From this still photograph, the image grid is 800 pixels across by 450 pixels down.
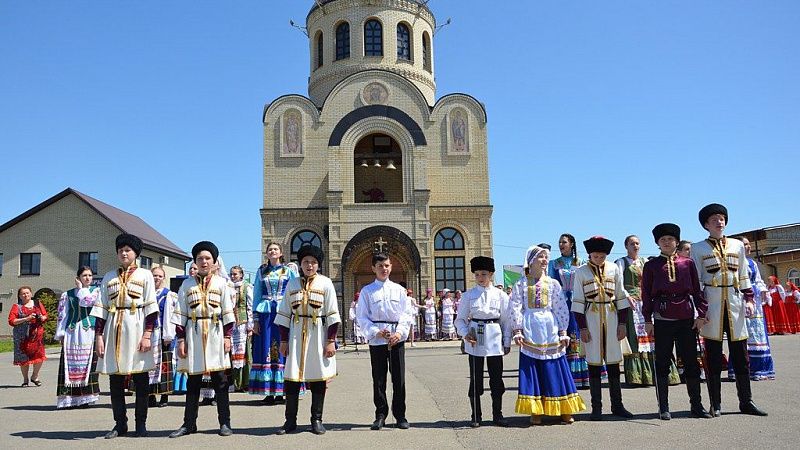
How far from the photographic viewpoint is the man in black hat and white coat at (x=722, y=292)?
7210mm

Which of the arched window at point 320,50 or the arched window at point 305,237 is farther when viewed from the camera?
the arched window at point 320,50

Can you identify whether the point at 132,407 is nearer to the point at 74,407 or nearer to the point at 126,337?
the point at 74,407

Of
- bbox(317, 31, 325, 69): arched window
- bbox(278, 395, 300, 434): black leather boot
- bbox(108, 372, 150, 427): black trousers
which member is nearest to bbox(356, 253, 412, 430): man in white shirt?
bbox(278, 395, 300, 434): black leather boot

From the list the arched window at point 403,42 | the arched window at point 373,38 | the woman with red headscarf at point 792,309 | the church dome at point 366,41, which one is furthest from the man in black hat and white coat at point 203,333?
the arched window at point 403,42

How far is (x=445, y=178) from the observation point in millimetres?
28312

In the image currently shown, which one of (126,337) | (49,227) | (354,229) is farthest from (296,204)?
(126,337)

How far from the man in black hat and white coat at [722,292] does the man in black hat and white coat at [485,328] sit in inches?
87.1

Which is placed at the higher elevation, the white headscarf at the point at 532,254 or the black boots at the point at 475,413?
the white headscarf at the point at 532,254

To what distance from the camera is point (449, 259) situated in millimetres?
27469

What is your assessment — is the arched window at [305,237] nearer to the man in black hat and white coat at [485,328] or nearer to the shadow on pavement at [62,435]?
the shadow on pavement at [62,435]

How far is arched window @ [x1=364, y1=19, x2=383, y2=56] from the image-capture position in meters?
31.1

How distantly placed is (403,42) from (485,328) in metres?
26.5

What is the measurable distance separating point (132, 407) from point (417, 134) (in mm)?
19154

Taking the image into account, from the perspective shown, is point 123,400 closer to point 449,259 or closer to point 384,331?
point 384,331
